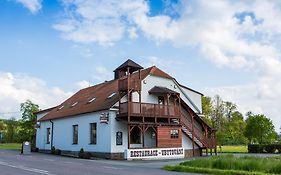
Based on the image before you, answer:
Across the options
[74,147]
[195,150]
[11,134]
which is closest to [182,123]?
[195,150]

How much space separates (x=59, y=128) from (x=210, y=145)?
14942 millimetres

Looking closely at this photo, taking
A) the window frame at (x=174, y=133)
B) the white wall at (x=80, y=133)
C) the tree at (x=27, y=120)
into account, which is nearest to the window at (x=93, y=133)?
the white wall at (x=80, y=133)

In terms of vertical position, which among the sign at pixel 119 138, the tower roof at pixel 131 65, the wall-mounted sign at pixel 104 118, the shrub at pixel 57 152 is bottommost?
the shrub at pixel 57 152

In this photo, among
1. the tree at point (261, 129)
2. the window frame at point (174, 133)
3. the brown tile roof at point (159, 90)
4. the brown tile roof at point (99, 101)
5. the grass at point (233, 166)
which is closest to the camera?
the grass at point (233, 166)

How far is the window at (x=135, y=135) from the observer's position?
1179 inches

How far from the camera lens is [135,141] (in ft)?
98.5

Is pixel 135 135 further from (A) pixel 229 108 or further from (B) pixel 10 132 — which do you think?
(B) pixel 10 132

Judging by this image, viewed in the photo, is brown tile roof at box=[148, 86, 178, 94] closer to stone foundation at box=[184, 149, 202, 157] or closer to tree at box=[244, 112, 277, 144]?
stone foundation at box=[184, 149, 202, 157]

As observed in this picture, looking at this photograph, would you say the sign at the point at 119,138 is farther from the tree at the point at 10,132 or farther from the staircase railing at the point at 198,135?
the tree at the point at 10,132

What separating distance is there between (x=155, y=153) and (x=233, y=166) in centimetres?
1276

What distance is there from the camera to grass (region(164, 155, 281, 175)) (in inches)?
552

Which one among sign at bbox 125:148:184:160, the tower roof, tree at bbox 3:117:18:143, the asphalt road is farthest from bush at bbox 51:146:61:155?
tree at bbox 3:117:18:143

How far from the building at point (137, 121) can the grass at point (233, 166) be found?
10462 millimetres

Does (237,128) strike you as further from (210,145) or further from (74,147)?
(74,147)
